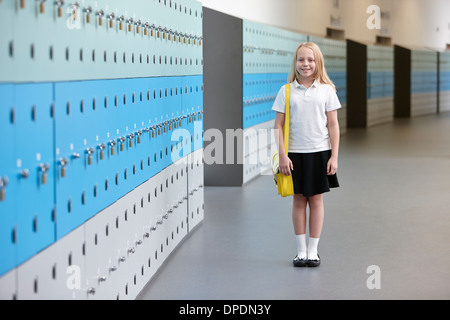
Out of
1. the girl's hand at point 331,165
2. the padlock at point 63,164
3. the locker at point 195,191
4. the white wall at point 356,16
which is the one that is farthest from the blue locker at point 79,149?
the white wall at point 356,16

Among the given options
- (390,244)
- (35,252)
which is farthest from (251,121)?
(35,252)

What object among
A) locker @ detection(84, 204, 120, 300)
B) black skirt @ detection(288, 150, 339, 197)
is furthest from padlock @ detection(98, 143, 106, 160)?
black skirt @ detection(288, 150, 339, 197)

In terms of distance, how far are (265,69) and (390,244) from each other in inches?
194

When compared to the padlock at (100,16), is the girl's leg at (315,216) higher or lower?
lower

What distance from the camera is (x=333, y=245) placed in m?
5.98

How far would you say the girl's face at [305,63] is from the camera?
5.09 metres

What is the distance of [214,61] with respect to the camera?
30.3ft

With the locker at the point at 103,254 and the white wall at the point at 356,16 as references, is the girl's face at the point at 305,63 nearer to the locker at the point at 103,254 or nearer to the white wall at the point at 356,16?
the locker at the point at 103,254

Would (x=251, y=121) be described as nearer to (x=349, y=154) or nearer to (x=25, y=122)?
(x=349, y=154)

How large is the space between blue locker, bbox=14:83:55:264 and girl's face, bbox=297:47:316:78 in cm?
240

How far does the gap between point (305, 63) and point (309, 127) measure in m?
0.44

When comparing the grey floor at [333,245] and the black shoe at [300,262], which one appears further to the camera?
the black shoe at [300,262]

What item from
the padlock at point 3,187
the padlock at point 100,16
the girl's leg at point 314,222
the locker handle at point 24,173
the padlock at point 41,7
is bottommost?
the girl's leg at point 314,222

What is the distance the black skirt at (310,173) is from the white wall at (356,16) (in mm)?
4085
